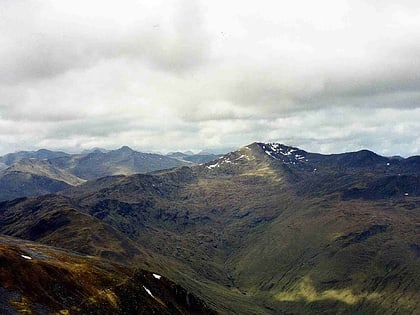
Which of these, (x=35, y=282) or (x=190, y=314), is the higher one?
(x=35, y=282)

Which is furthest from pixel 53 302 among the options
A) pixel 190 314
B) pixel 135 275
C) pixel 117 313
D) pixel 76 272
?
pixel 190 314

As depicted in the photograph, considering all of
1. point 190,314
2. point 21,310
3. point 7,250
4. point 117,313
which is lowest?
point 190,314

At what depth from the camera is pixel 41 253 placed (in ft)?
646

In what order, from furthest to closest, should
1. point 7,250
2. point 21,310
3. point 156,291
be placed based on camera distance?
point 156,291, point 7,250, point 21,310

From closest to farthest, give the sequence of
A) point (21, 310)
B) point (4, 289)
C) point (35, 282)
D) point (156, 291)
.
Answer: point (21, 310) → point (4, 289) → point (35, 282) → point (156, 291)

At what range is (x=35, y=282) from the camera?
144125 mm

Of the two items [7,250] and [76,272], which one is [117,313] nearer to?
[76,272]

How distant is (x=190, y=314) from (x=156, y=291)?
18328mm

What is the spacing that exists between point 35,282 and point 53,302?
490 inches

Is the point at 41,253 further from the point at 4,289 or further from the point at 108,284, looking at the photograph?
the point at 4,289

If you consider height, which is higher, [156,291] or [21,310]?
[21,310]

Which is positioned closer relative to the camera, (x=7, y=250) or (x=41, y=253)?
(x=7, y=250)

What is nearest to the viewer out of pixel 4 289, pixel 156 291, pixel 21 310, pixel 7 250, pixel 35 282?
pixel 21 310

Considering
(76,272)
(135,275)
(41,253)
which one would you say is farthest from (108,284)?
(41,253)
